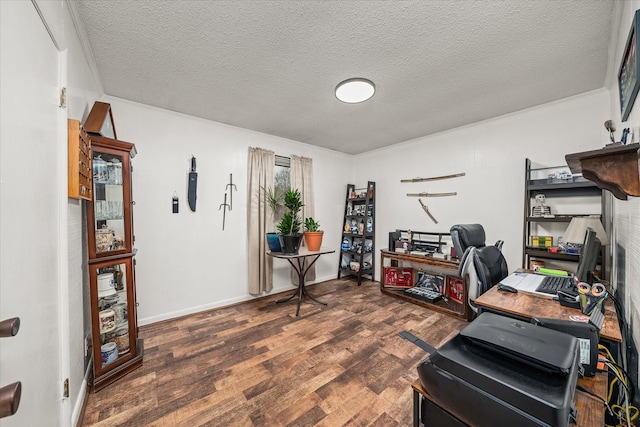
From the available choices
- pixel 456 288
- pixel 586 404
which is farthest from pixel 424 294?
pixel 586 404

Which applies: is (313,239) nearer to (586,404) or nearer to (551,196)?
(586,404)

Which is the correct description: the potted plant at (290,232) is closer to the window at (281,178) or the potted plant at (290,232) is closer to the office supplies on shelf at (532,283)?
the window at (281,178)

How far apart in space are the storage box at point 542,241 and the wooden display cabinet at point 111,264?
3.75 m

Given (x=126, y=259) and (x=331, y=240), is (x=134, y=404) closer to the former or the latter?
(x=126, y=259)

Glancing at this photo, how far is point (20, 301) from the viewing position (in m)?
0.87

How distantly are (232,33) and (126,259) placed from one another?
6.06 feet

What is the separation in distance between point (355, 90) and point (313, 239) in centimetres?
178

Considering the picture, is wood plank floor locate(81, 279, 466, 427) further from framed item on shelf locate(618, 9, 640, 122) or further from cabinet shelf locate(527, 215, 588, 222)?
framed item on shelf locate(618, 9, 640, 122)

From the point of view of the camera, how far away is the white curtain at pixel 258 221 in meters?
3.30

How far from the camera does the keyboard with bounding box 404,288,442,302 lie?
3.11 m

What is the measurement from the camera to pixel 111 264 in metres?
1.77

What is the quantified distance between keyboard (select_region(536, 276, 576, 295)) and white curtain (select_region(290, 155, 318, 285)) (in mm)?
2893

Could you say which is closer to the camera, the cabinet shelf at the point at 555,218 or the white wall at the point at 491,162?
the cabinet shelf at the point at 555,218

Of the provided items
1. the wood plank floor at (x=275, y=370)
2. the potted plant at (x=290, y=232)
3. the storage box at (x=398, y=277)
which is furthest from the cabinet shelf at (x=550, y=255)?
the potted plant at (x=290, y=232)
